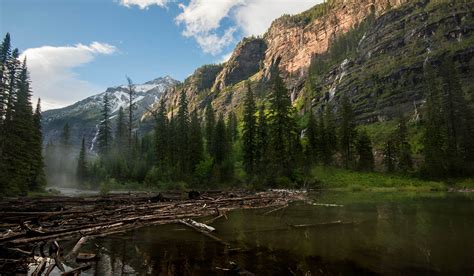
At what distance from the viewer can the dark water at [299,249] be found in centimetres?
993

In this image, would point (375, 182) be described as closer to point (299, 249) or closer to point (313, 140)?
point (313, 140)

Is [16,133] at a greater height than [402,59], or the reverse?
[402,59]

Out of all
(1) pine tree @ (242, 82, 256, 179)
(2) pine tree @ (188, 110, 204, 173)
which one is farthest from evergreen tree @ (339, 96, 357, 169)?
(2) pine tree @ (188, 110, 204, 173)

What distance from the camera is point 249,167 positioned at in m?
60.0

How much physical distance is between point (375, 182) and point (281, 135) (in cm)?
1771

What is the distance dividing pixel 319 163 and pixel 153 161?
3637 cm

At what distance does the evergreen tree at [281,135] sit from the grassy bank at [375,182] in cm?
615

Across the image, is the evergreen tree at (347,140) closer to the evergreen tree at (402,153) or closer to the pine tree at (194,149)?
the evergreen tree at (402,153)

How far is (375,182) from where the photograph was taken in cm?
5634

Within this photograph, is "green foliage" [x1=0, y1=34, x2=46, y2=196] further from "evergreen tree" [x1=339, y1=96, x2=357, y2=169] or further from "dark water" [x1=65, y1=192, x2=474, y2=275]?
"evergreen tree" [x1=339, y1=96, x2=357, y2=169]

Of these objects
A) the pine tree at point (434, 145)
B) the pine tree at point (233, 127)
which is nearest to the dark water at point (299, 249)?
the pine tree at point (434, 145)

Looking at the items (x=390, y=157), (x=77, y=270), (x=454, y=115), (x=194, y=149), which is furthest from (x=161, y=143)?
(x=77, y=270)

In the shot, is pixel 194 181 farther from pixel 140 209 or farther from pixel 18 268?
pixel 18 268

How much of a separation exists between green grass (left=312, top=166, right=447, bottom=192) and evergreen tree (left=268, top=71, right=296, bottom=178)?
629 centimetres
